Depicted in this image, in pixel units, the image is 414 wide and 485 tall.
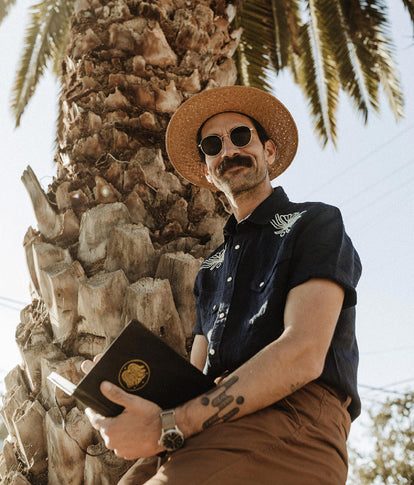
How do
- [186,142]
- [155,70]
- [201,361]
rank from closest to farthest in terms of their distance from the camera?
[201,361], [186,142], [155,70]

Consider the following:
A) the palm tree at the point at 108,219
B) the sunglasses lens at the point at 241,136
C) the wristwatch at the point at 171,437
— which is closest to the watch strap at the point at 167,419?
the wristwatch at the point at 171,437

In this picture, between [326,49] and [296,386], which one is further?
[326,49]

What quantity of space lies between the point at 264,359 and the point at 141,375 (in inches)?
18.1

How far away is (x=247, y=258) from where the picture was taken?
87.4 inches

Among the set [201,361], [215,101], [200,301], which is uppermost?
[215,101]

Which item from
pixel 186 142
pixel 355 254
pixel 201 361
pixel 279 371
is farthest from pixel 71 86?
pixel 279 371

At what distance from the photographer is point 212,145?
2713 mm

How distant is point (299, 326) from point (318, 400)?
31 cm

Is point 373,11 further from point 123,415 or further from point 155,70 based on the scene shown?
point 123,415

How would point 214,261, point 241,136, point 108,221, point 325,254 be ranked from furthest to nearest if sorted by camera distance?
point 108,221, point 241,136, point 214,261, point 325,254

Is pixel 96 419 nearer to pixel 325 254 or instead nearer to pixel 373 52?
pixel 325 254

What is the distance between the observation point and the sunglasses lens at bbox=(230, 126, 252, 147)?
8.79 feet

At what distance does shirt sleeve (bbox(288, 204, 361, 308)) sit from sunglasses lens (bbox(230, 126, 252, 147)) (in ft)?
2.50

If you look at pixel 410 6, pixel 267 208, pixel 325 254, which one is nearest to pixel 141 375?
pixel 325 254
